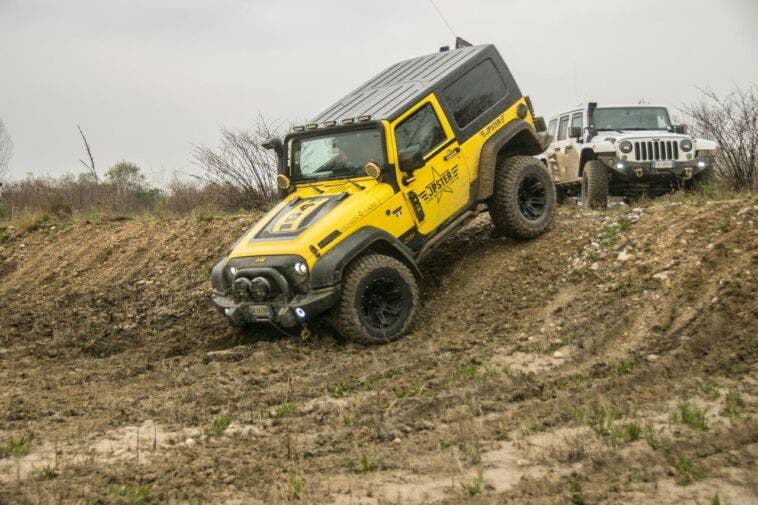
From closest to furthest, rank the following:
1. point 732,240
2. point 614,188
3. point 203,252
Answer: point 732,240
point 203,252
point 614,188

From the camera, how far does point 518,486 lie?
4.07m

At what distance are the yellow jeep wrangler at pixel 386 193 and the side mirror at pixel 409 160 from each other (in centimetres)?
2

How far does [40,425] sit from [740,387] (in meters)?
4.66

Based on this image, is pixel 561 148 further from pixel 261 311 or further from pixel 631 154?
pixel 261 311

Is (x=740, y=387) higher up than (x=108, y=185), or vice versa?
(x=108, y=185)

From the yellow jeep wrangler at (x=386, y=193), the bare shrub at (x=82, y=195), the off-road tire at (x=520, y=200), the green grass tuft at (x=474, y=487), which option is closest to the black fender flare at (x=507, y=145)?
the yellow jeep wrangler at (x=386, y=193)

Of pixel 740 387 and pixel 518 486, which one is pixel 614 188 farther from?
pixel 518 486

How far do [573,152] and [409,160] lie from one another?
215 inches

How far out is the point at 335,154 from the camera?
844 centimetres

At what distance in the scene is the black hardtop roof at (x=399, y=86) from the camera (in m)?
8.36

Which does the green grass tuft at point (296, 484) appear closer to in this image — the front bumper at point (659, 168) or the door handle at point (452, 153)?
the door handle at point (452, 153)

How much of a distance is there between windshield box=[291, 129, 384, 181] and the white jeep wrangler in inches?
182

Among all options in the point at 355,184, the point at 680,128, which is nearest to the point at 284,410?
the point at 355,184

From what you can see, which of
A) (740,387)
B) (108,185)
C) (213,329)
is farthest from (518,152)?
(108,185)
